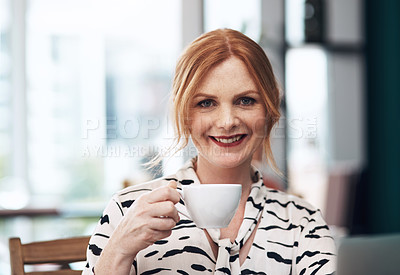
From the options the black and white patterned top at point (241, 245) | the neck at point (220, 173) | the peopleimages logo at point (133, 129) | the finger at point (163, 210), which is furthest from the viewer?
the peopleimages logo at point (133, 129)

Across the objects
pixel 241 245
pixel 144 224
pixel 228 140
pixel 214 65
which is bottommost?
pixel 241 245

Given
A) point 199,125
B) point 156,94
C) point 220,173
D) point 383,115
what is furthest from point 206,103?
point 383,115

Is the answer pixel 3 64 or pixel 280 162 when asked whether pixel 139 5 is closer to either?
pixel 3 64

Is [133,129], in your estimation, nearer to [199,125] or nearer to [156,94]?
[156,94]

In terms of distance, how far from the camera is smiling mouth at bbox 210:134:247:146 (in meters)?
1.24

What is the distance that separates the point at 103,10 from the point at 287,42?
1.82m

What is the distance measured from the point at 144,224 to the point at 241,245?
13.3 inches

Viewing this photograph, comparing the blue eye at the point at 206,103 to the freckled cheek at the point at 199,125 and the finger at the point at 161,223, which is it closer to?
the freckled cheek at the point at 199,125

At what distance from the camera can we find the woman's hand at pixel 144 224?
3.10 ft

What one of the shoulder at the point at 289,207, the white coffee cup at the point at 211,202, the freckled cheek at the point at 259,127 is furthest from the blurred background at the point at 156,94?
the white coffee cup at the point at 211,202

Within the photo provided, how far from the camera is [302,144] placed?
222 inches

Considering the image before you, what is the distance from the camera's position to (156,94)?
214 inches

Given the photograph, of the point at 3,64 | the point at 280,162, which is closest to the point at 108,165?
the point at 3,64

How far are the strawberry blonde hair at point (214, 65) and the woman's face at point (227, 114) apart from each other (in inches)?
0.5
